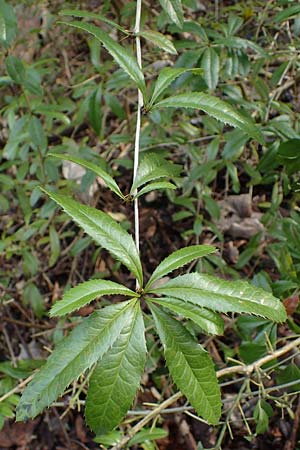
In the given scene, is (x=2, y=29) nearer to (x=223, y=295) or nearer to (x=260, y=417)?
(x=223, y=295)

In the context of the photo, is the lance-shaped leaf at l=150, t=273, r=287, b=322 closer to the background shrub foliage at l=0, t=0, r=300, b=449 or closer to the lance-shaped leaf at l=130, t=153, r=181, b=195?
the background shrub foliage at l=0, t=0, r=300, b=449

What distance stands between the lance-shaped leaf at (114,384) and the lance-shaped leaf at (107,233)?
119 millimetres

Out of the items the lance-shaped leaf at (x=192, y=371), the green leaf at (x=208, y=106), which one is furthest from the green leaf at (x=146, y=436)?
the green leaf at (x=208, y=106)

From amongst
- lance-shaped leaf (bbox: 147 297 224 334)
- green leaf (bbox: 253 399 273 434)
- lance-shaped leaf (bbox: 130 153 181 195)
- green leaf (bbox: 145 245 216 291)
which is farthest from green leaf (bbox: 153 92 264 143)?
green leaf (bbox: 253 399 273 434)

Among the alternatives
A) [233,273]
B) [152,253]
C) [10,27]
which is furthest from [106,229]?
[152,253]

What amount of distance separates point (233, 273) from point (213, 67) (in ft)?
2.43

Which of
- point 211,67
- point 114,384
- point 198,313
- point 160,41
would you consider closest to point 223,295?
point 198,313

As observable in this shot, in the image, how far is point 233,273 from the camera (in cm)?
194

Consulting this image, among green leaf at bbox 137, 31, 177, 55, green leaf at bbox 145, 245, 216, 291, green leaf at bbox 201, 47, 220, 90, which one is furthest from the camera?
green leaf at bbox 201, 47, 220, 90

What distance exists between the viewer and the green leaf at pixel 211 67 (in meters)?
1.56

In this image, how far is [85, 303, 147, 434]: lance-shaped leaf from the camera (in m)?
0.78

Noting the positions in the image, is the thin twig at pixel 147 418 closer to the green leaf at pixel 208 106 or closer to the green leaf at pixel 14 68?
the green leaf at pixel 208 106

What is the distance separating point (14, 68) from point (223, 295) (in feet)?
4.04

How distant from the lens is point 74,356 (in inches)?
30.8
